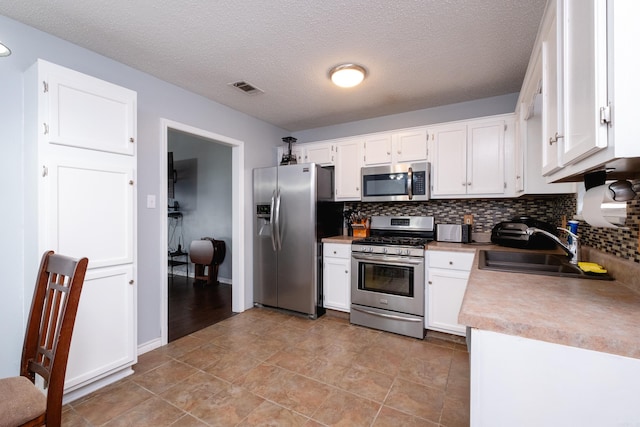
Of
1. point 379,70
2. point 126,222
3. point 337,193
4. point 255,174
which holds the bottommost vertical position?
point 126,222

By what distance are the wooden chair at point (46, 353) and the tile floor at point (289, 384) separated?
2.21ft

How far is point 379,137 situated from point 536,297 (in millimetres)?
2549

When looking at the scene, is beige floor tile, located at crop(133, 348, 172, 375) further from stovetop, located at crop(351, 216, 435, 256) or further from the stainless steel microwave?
the stainless steel microwave

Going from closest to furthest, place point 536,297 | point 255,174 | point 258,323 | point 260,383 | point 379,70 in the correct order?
point 536,297 → point 260,383 → point 379,70 → point 258,323 → point 255,174

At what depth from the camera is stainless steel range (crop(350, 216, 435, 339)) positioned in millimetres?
2756

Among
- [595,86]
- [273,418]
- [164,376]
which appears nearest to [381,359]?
[273,418]

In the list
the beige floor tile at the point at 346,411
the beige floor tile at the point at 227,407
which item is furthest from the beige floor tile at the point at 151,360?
the beige floor tile at the point at 346,411

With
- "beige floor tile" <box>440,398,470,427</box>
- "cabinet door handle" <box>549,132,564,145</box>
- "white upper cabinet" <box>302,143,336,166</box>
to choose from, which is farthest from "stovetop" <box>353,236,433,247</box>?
"cabinet door handle" <box>549,132,564,145</box>

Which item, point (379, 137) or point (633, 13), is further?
point (379, 137)

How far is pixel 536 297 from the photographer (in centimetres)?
104

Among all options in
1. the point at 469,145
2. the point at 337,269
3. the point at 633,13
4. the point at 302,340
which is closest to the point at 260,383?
the point at 302,340

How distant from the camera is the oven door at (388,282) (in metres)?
2.76

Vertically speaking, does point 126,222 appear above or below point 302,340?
above

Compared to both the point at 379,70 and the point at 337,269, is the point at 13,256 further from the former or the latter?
the point at 379,70
